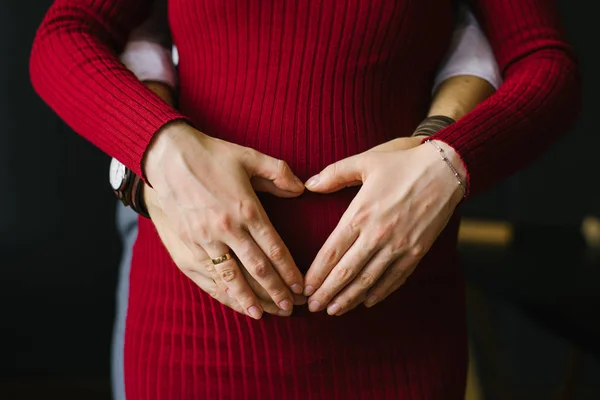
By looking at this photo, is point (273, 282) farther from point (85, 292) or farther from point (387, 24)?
point (85, 292)

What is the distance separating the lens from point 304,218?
2.28 feet

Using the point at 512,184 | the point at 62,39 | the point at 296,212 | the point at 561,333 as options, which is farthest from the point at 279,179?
the point at 512,184

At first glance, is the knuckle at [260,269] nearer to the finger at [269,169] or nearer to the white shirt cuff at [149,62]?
the finger at [269,169]

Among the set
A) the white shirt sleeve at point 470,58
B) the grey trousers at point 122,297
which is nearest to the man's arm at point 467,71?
the white shirt sleeve at point 470,58

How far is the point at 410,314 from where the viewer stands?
0.75 metres

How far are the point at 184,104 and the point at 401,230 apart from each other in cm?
34

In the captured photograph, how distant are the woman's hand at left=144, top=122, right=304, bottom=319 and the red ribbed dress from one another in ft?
0.12

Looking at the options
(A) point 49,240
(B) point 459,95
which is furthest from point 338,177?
(A) point 49,240

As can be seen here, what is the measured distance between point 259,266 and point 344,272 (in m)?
0.09

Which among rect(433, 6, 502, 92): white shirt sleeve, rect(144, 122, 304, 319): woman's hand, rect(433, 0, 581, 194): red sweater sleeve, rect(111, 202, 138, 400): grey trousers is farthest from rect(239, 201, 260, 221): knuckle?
rect(111, 202, 138, 400): grey trousers

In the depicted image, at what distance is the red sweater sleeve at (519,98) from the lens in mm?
696

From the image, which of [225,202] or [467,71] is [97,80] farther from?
[467,71]

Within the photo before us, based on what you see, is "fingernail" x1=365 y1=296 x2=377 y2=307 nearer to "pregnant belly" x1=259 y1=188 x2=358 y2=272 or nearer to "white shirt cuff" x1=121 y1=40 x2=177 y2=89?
"pregnant belly" x1=259 y1=188 x2=358 y2=272

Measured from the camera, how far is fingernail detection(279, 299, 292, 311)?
671 mm
